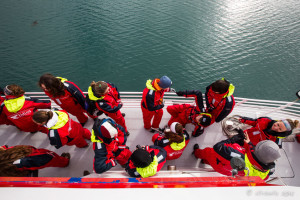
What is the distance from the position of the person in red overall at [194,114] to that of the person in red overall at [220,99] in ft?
0.54

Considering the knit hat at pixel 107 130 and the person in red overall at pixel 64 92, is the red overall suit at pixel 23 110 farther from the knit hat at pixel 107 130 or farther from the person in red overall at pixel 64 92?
the knit hat at pixel 107 130

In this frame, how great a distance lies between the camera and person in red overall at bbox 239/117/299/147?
2.18 meters

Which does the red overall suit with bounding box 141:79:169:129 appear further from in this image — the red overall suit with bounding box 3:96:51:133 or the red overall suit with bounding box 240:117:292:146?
the red overall suit with bounding box 3:96:51:133

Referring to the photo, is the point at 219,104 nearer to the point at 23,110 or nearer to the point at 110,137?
the point at 110,137

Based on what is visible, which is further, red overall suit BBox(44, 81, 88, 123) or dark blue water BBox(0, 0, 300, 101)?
dark blue water BBox(0, 0, 300, 101)

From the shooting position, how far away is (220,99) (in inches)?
103

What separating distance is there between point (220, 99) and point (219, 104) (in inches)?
4.3

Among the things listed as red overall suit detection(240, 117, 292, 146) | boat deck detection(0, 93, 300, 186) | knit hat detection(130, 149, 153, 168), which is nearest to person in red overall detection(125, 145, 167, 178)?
knit hat detection(130, 149, 153, 168)

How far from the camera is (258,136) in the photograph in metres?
2.53

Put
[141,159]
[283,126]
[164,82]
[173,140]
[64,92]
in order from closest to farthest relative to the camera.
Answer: [141,159] < [283,126] < [173,140] < [164,82] < [64,92]

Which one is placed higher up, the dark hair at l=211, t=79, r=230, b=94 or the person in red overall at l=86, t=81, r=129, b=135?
the dark hair at l=211, t=79, r=230, b=94

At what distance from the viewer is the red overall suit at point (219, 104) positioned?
8.33 ft

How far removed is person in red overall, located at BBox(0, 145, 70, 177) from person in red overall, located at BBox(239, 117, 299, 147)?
306cm

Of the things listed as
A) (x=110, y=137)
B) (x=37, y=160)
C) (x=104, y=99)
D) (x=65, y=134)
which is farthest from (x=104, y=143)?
(x=37, y=160)
